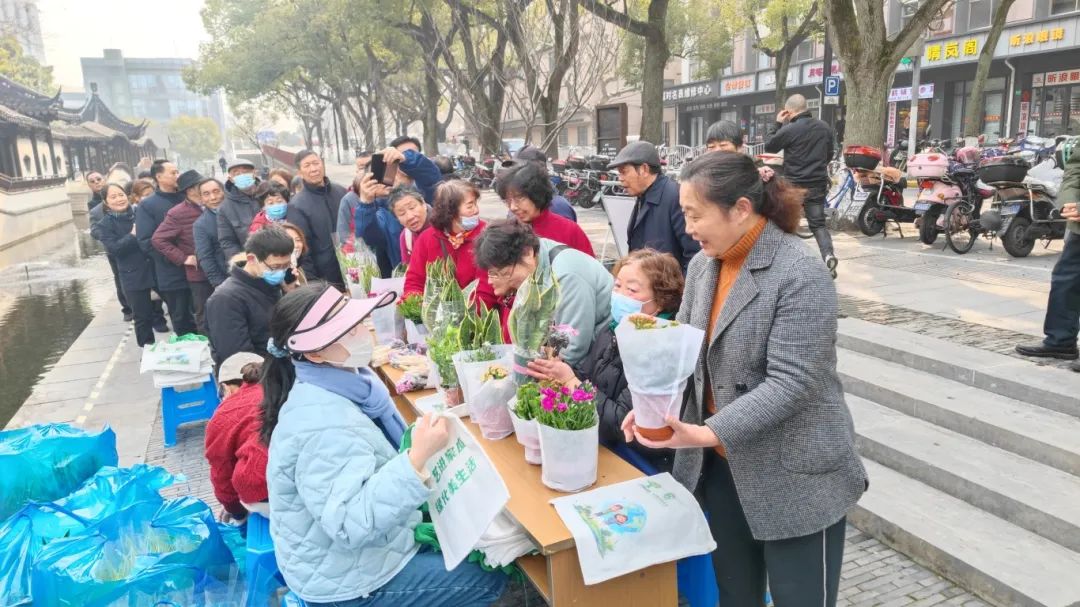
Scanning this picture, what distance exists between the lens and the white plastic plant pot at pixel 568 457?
87.7 inches

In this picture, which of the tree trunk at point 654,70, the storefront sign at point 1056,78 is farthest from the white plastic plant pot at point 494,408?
the storefront sign at point 1056,78

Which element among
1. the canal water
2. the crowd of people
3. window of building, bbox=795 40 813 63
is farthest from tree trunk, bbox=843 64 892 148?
window of building, bbox=795 40 813 63

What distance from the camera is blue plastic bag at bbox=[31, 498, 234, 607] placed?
2.44 metres

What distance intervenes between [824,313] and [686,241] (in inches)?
83.7

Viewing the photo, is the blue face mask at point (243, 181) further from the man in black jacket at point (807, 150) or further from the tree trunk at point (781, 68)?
the tree trunk at point (781, 68)

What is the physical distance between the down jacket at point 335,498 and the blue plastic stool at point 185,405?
331 centimetres

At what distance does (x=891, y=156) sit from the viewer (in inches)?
769

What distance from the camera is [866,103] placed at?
31.9ft

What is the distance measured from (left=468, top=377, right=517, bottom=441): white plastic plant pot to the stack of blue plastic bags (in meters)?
1.13

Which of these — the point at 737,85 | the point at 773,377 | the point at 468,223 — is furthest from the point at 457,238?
the point at 737,85

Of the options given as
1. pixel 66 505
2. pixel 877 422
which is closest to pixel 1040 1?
pixel 877 422

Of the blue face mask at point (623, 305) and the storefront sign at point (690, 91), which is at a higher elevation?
the storefront sign at point (690, 91)

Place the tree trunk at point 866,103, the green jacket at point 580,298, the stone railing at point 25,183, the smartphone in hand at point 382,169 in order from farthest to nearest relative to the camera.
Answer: the stone railing at point 25,183, the tree trunk at point 866,103, the smartphone in hand at point 382,169, the green jacket at point 580,298

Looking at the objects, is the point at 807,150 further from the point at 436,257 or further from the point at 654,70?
the point at 654,70
